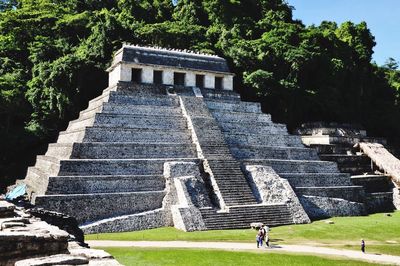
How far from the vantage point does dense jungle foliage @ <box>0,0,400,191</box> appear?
31.8 m

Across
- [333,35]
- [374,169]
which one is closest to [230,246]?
[374,169]

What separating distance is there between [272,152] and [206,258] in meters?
13.0

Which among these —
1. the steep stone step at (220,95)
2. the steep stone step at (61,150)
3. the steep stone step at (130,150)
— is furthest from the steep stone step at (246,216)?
the steep stone step at (220,95)

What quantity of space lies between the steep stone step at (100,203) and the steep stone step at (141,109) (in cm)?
617

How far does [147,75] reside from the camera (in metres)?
28.0

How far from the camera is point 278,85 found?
121ft

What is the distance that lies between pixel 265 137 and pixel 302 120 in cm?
1358

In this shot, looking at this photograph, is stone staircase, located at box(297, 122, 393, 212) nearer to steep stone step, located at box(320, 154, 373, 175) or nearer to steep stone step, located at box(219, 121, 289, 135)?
steep stone step, located at box(320, 154, 373, 175)

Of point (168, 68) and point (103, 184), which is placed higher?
point (168, 68)

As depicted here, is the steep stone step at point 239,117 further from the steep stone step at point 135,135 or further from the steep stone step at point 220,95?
the steep stone step at point 135,135

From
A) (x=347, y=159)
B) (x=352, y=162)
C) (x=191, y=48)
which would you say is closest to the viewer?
(x=347, y=159)

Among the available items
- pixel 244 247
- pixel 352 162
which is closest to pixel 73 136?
pixel 244 247

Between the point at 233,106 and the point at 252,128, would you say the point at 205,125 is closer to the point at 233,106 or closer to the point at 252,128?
the point at 252,128

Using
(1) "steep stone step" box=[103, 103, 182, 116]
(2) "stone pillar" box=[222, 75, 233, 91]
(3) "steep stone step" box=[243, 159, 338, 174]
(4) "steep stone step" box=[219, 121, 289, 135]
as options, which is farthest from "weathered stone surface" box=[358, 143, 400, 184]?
(1) "steep stone step" box=[103, 103, 182, 116]
